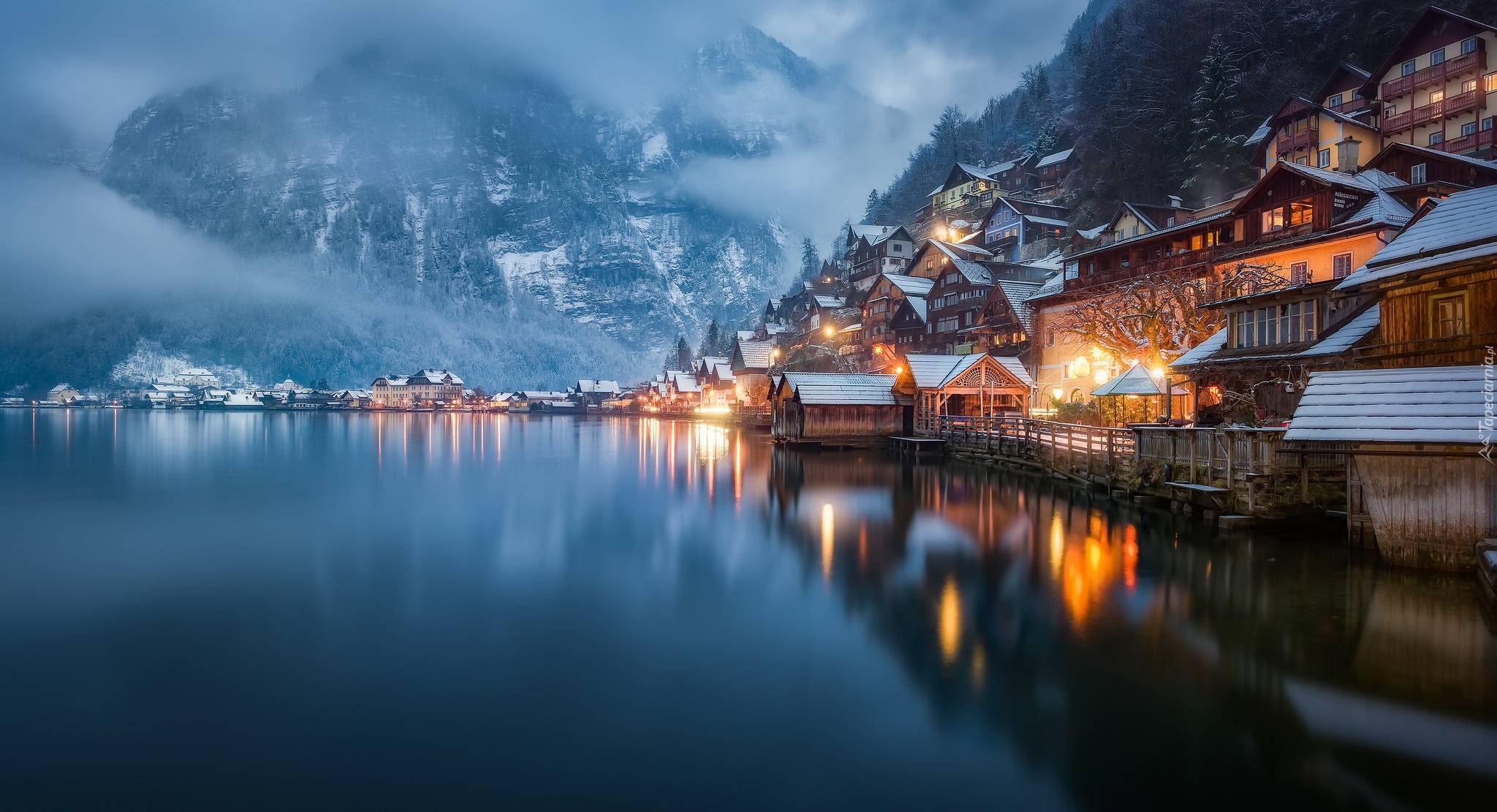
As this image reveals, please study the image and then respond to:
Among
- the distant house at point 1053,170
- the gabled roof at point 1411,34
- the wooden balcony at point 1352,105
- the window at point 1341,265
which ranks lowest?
the window at point 1341,265

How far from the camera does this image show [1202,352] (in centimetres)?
2867

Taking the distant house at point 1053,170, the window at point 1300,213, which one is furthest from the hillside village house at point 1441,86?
the distant house at point 1053,170

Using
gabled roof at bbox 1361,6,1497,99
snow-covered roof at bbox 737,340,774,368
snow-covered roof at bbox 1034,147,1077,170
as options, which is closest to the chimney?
gabled roof at bbox 1361,6,1497,99

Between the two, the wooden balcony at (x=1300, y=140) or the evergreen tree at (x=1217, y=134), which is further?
the evergreen tree at (x=1217, y=134)

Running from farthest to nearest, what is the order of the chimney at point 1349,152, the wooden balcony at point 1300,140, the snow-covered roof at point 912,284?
the snow-covered roof at point 912,284
the wooden balcony at point 1300,140
the chimney at point 1349,152

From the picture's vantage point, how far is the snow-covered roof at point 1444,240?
14613 millimetres

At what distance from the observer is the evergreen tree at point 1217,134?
59.4 m

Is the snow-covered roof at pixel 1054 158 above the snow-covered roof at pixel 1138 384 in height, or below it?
above

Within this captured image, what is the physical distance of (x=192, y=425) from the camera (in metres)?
98.4

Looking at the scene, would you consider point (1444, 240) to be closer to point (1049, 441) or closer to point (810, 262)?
point (1049, 441)

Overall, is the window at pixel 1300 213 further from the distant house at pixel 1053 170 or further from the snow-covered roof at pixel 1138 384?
the distant house at pixel 1053 170

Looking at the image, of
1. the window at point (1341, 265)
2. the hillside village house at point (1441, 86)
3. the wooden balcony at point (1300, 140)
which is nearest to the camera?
the window at point (1341, 265)

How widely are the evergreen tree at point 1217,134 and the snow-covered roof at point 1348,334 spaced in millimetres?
43646

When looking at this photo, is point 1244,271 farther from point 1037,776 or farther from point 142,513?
point 142,513
